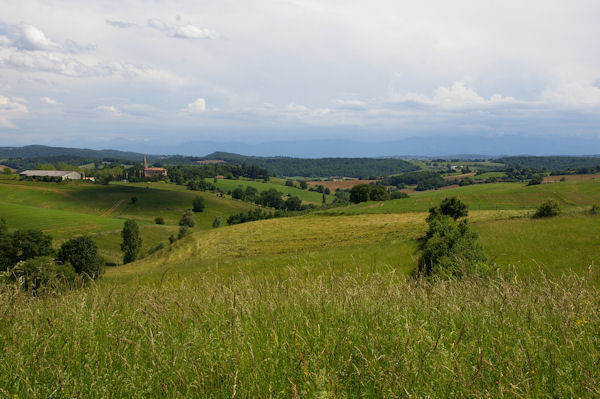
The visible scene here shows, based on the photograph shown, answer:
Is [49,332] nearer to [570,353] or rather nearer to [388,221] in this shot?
[570,353]

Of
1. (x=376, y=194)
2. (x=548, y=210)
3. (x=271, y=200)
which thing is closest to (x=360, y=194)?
(x=376, y=194)

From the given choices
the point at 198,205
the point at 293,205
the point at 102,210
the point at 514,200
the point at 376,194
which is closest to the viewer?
Result: the point at 514,200

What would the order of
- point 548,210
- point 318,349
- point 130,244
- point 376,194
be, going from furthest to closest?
point 376,194, point 130,244, point 548,210, point 318,349

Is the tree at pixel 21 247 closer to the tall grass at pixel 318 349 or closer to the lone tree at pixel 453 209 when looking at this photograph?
the lone tree at pixel 453 209

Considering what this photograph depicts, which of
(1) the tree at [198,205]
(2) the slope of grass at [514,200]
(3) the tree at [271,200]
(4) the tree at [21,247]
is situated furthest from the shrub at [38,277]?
(3) the tree at [271,200]

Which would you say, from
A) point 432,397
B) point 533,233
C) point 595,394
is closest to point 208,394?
point 432,397

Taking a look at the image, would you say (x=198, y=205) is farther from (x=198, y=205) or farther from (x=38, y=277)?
(x=38, y=277)

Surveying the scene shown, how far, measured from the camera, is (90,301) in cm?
498

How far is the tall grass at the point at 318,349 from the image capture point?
275 centimetres

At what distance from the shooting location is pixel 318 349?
3.32 meters

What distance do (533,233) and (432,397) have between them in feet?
137

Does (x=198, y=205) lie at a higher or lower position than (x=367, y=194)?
lower

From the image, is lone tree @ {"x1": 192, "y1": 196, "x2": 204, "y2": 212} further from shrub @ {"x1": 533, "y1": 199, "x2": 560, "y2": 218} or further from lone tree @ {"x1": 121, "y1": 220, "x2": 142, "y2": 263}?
shrub @ {"x1": 533, "y1": 199, "x2": 560, "y2": 218}

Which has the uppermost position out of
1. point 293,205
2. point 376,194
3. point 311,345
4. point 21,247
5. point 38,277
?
point 38,277
